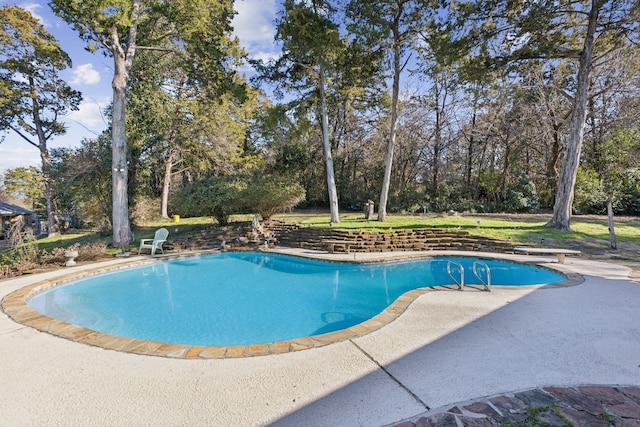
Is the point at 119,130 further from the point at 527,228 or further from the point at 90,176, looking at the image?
the point at 527,228

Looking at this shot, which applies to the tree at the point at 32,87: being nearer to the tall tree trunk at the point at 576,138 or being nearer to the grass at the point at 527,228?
the grass at the point at 527,228

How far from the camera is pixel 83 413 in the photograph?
7.22 feet

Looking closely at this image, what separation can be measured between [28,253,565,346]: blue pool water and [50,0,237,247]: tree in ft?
13.7

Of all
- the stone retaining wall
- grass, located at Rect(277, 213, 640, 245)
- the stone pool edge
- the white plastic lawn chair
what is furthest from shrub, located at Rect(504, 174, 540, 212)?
the white plastic lawn chair

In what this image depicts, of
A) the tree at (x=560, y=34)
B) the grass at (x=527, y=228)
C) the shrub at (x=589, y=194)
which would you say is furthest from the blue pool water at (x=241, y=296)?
the shrub at (x=589, y=194)

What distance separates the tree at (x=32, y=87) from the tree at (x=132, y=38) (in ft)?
18.5

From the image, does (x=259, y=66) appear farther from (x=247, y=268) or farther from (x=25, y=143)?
(x=25, y=143)

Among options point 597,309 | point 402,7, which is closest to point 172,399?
point 597,309

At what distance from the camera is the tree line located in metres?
10.3

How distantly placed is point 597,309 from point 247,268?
7845 mm

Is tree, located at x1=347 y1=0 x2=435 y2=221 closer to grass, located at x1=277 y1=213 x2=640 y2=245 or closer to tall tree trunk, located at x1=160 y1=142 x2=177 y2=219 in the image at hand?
grass, located at x1=277 y1=213 x2=640 y2=245

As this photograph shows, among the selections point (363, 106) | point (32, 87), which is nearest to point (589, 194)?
point (363, 106)

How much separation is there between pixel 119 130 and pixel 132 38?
3385 mm

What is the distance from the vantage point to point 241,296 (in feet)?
21.0
